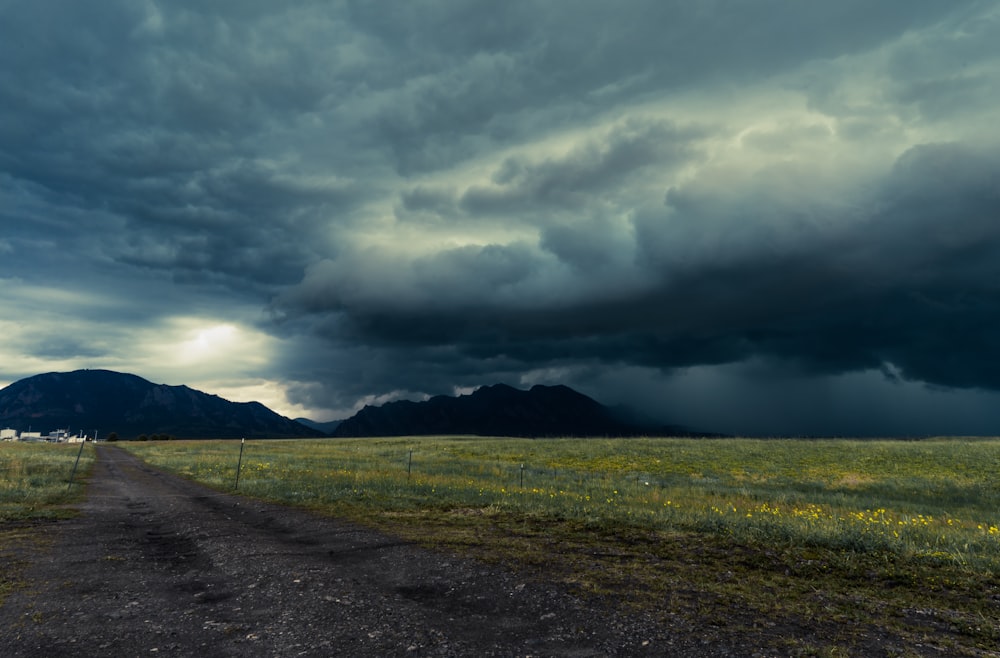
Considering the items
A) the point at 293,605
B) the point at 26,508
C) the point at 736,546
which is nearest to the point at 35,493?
the point at 26,508

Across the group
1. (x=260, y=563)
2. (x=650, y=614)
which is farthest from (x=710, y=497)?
(x=260, y=563)

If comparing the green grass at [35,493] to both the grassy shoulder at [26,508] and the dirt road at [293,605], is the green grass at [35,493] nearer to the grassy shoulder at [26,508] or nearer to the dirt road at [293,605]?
the grassy shoulder at [26,508]

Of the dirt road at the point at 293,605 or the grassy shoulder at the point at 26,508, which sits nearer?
the dirt road at the point at 293,605

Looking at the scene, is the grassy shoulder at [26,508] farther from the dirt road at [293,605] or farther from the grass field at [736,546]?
the grass field at [736,546]

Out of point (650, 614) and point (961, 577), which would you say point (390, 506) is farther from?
point (961, 577)

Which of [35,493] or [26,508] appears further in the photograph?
[35,493]

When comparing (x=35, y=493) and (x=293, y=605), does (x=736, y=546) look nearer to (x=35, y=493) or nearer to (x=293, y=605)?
(x=293, y=605)

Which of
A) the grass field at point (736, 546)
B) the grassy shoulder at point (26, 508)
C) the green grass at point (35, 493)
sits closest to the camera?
the grass field at point (736, 546)

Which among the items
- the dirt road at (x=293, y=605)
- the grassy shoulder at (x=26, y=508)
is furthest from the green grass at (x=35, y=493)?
the dirt road at (x=293, y=605)

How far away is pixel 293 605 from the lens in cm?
943

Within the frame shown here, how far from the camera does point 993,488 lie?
35094 mm

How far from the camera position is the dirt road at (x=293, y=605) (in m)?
7.66

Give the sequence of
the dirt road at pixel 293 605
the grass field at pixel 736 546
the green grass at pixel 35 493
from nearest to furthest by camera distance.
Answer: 1. the dirt road at pixel 293 605
2. the grass field at pixel 736 546
3. the green grass at pixel 35 493

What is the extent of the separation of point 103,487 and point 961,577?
122ft
